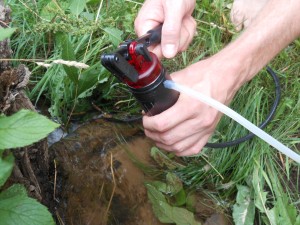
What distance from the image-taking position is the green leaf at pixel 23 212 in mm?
902

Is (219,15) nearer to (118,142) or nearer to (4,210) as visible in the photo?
(118,142)

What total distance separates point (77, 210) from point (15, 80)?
538 millimetres

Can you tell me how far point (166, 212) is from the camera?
1391 mm

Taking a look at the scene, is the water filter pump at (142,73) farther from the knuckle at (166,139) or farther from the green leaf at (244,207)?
the green leaf at (244,207)

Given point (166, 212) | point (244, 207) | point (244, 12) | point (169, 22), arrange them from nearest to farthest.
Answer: point (169, 22), point (166, 212), point (244, 207), point (244, 12)

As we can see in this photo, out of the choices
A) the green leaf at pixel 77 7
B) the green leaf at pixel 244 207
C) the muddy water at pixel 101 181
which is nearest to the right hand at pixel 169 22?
the green leaf at pixel 77 7

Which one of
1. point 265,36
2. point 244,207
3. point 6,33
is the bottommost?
point 244,207

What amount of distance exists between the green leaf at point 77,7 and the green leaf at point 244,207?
864 mm

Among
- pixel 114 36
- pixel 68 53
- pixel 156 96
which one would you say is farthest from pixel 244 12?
pixel 156 96

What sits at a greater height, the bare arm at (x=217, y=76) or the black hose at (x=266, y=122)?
the bare arm at (x=217, y=76)

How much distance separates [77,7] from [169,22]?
54cm

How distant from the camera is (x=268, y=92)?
1.75m

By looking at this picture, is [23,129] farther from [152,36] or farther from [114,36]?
[114,36]

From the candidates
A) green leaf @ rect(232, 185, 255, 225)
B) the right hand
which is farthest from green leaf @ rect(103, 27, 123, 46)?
green leaf @ rect(232, 185, 255, 225)
